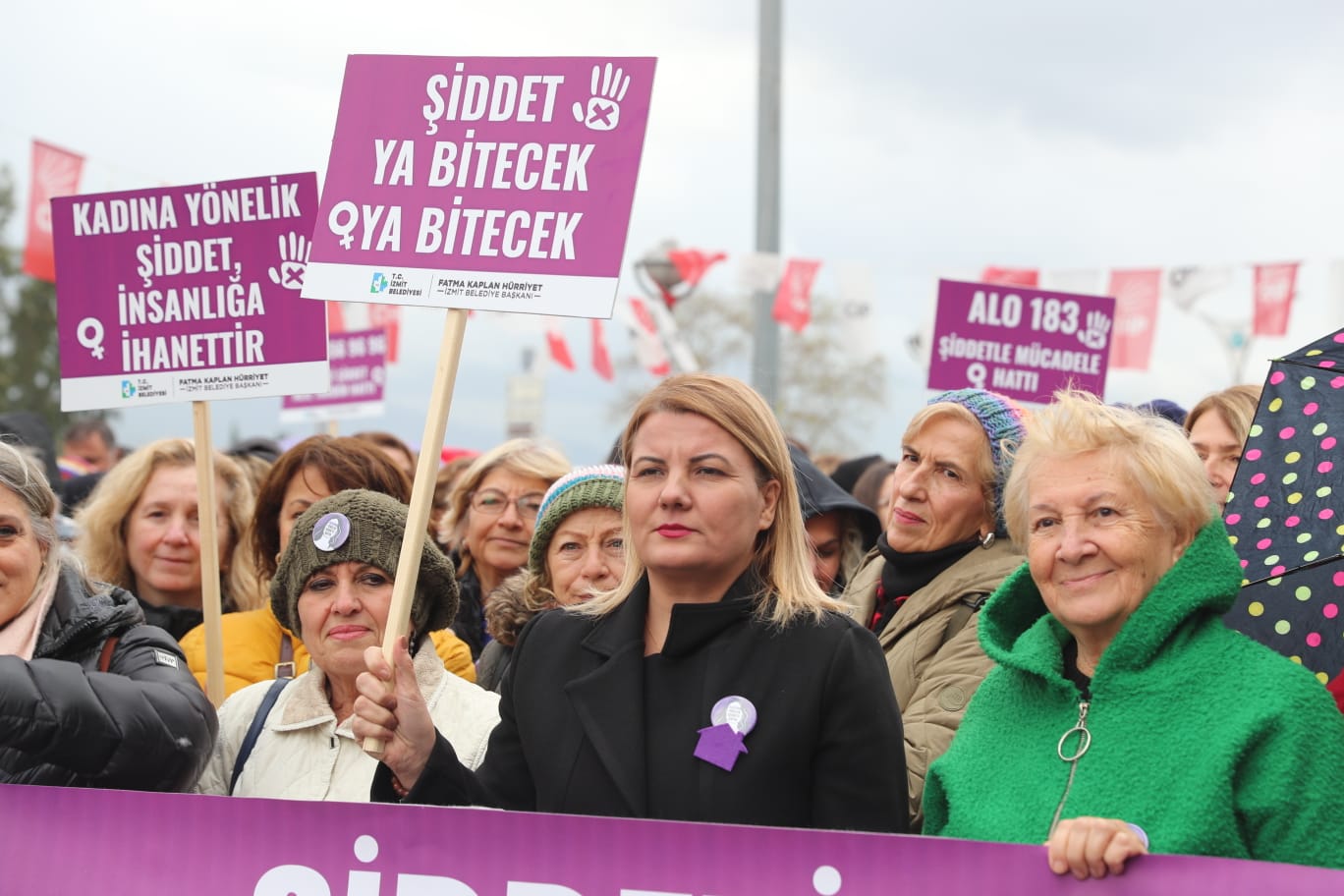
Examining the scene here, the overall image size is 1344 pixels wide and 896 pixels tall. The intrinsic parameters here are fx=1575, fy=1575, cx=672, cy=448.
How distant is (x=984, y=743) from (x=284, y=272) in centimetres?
245

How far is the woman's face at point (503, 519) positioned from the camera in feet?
19.0

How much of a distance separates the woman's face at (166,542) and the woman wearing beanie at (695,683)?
8.64ft

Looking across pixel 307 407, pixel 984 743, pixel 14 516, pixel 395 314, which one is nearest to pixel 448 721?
pixel 14 516

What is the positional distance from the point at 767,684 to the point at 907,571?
1213 millimetres

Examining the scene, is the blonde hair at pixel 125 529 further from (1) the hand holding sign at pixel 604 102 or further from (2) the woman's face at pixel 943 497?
(1) the hand holding sign at pixel 604 102

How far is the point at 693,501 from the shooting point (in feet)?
9.93

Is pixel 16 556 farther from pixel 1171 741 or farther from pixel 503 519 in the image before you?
pixel 503 519

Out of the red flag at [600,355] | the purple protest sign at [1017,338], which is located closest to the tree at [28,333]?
the red flag at [600,355]

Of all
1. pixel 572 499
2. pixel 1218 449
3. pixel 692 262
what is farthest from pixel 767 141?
pixel 572 499

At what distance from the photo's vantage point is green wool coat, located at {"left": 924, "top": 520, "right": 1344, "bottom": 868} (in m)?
2.59

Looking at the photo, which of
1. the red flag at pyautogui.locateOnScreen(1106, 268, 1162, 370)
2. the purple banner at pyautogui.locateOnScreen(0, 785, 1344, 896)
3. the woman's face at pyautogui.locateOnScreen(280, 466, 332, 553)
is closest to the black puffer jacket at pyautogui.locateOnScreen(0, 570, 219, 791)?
the purple banner at pyautogui.locateOnScreen(0, 785, 1344, 896)

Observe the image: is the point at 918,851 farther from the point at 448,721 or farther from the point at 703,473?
the point at 448,721

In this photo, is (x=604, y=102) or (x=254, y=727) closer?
(x=604, y=102)

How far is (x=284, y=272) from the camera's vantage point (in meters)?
4.41
